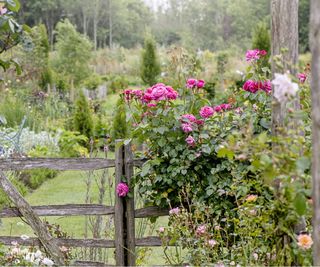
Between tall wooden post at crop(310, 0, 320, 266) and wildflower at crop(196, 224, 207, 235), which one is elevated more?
tall wooden post at crop(310, 0, 320, 266)

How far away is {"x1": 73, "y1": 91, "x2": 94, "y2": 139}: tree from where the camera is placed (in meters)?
9.79

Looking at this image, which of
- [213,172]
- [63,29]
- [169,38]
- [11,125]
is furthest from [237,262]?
[169,38]

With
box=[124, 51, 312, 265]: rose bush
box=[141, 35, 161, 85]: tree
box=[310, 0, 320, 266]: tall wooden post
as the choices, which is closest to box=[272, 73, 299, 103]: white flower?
box=[310, 0, 320, 266]: tall wooden post

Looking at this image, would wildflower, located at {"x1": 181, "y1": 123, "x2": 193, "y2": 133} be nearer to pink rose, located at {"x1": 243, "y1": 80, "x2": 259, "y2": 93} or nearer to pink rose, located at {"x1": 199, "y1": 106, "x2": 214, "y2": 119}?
pink rose, located at {"x1": 199, "y1": 106, "x2": 214, "y2": 119}

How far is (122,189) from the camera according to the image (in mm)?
3844

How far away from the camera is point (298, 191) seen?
6.81 ft

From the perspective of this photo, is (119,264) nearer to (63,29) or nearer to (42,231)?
(42,231)

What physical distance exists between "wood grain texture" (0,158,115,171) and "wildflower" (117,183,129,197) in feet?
0.55

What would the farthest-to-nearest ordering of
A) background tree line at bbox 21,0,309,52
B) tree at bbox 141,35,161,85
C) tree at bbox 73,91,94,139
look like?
1. background tree line at bbox 21,0,309,52
2. tree at bbox 141,35,161,85
3. tree at bbox 73,91,94,139

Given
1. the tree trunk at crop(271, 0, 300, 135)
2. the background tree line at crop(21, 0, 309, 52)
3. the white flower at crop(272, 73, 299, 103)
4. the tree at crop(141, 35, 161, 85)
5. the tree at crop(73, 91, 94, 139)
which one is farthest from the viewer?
the background tree line at crop(21, 0, 309, 52)

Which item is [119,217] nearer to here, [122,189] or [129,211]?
[129,211]

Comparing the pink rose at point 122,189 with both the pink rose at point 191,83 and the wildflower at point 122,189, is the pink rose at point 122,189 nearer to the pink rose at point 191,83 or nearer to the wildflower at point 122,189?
the wildflower at point 122,189

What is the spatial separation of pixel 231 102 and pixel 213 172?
571mm

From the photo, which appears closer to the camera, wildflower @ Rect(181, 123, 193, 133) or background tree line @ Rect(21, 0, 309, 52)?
wildflower @ Rect(181, 123, 193, 133)
